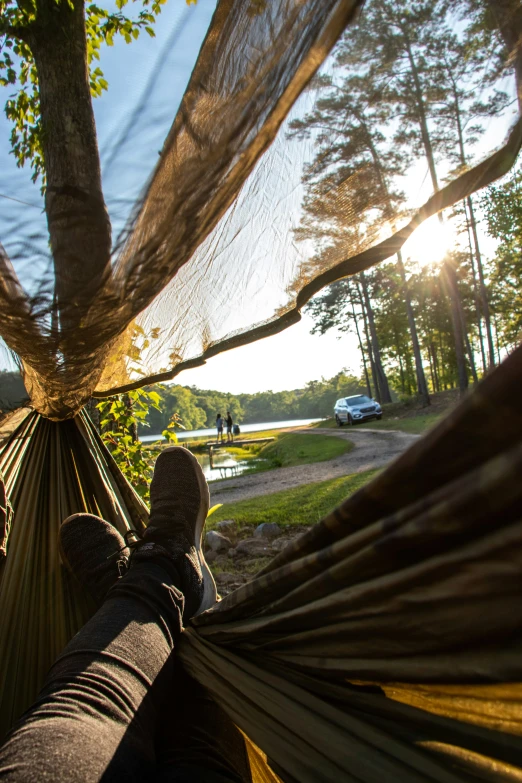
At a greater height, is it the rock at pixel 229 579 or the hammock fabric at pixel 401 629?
the hammock fabric at pixel 401 629

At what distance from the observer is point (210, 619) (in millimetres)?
1040

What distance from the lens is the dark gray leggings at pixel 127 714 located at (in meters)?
0.70

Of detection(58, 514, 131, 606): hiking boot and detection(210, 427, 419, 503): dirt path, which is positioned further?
detection(210, 427, 419, 503): dirt path

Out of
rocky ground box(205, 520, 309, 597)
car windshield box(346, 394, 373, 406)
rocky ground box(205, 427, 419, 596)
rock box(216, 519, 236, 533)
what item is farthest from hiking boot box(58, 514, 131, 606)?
car windshield box(346, 394, 373, 406)

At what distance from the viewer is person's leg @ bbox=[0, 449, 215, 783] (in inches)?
27.4

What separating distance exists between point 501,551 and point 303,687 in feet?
1.72

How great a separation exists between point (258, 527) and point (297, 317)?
2.90 meters

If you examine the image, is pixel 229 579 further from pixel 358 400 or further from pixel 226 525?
pixel 358 400

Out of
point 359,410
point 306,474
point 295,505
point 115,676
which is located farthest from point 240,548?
point 359,410

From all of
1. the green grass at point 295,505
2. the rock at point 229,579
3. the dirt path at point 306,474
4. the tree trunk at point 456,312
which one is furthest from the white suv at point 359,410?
the rock at point 229,579

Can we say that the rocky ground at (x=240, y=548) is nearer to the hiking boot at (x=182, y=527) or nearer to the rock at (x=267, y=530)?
the rock at (x=267, y=530)

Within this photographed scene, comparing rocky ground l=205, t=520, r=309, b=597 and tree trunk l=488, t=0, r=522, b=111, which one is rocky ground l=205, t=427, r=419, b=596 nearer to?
rocky ground l=205, t=520, r=309, b=597

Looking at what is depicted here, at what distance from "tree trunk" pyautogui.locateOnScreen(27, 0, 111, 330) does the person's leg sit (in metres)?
0.68

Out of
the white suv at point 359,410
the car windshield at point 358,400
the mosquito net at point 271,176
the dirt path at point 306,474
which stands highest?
the mosquito net at point 271,176
